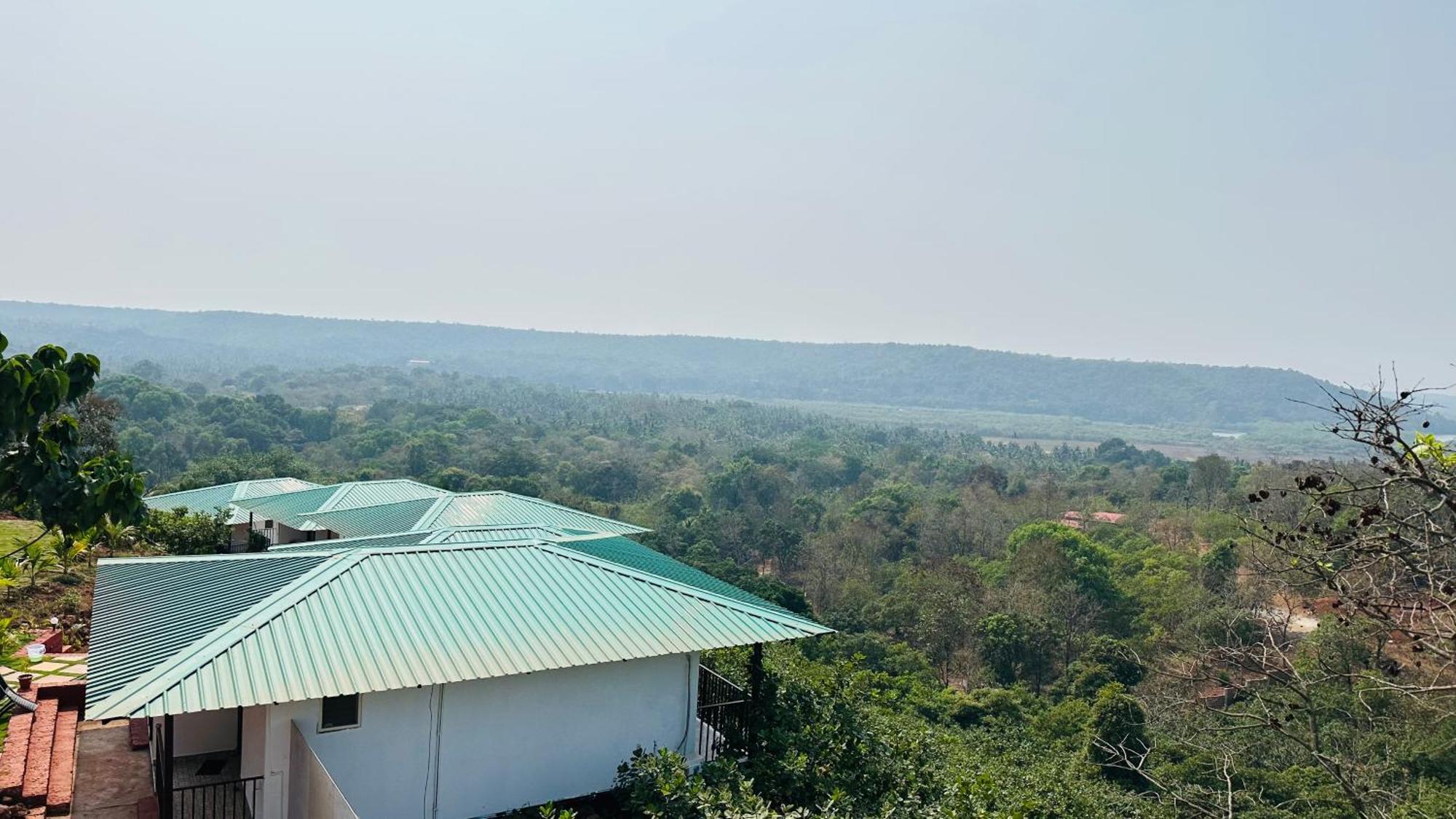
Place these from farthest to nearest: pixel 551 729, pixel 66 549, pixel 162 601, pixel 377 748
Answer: pixel 162 601 < pixel 551 729 < pixel 377 748 < pixel 66 549

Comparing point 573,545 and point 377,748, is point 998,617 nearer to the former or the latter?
point 573,545

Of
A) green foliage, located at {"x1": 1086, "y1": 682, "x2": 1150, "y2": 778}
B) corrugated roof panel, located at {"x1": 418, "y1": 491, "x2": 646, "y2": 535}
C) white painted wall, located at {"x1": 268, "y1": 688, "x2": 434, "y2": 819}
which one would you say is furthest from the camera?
green foliage, located at {"x1": 1086, "y1": 682, "x2": 1150, "y2": 778}

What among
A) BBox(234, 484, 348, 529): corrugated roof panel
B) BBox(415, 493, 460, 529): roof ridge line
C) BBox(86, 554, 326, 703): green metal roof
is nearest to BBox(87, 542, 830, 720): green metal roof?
BBox(86, 554, 326, 703): green metal roof

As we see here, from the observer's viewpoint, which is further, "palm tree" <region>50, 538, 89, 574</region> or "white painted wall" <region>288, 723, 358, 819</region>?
"palm tree" <region>50, 538, 89, 574</region>

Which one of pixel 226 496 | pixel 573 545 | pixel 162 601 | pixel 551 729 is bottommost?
pixel 226 496

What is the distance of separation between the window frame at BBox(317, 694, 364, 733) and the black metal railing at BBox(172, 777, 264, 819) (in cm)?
84

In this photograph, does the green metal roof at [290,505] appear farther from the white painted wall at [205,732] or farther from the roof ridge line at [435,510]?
the white painted wall at [205,732]

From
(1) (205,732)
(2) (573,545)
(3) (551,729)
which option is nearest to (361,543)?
(2) (573,545)

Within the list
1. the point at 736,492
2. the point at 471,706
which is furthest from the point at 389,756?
the point at 736,492

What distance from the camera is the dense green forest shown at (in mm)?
9109

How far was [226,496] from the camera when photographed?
25484mm

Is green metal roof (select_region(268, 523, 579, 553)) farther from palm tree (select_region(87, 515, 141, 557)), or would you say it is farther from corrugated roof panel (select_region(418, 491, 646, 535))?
palm tree (select_region(87, 515, 141, 557))

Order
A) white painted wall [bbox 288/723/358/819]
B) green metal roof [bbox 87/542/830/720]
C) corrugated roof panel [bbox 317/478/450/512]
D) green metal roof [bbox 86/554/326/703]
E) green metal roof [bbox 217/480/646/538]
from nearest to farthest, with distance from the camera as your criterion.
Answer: white painted wall [bbox 288/723/358/819] < green metal roof [bbox 87/542/830/720] < green metal roof [bbox 86/554/326/703] < green metal roof [bbox 217/480/646/538] < corrugated roof panel [bbox 317/478/450/512]

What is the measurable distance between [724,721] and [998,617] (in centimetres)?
2358
